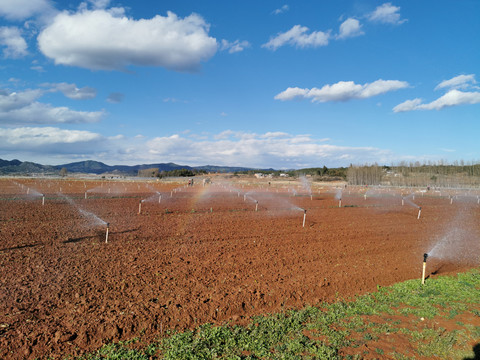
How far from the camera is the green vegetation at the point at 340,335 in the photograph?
5797 millimetres

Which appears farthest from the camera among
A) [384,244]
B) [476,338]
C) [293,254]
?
[384,244]

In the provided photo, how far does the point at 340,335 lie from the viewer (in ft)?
21.5

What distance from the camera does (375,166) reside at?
365ft

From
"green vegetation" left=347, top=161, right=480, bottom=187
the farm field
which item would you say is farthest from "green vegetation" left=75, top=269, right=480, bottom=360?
"green vegetation" left=347, top=161, right=480, bottom=187

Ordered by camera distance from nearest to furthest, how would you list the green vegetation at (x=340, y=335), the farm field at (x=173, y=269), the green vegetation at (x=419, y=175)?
the green vegetation at (x=340, y=335), the farm field at (x=173, y=269), the green vegetation at (x=419, y=175)

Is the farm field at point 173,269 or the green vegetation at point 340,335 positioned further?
the farm field at point 173,269

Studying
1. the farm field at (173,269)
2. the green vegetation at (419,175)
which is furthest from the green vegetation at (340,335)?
the green vegetation at (419,175)

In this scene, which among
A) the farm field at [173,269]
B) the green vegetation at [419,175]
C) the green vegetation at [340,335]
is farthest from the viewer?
the green vegetation at [419,175]

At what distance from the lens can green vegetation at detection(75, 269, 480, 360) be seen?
580 centimetres

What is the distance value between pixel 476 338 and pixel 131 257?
1113 cm

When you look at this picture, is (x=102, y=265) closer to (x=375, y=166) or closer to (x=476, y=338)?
(x=476, y=338)

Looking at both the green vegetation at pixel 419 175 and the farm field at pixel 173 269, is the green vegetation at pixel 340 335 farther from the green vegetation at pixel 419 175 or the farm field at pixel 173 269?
the green vegetation at pixel 419 175

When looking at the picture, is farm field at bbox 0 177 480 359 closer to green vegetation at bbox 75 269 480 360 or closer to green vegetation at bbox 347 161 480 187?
green vegetation at bbox 75 269 480 360

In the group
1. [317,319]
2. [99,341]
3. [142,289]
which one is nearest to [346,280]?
[317,319]
